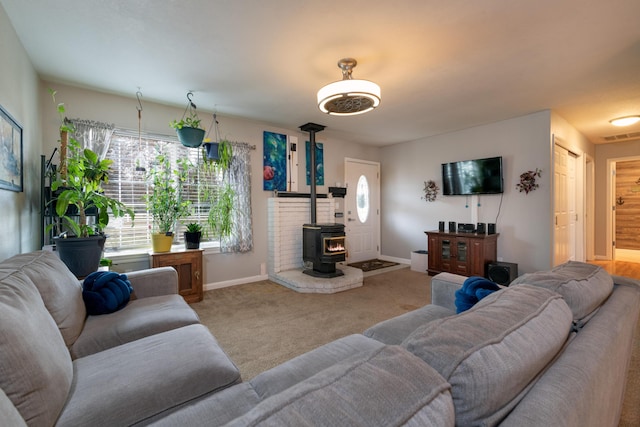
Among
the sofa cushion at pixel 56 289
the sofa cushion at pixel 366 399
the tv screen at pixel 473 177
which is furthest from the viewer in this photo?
the tv screen at pixel 473 177

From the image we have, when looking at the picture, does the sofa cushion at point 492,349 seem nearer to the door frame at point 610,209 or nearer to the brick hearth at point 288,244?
the brick hearth at point 288,244

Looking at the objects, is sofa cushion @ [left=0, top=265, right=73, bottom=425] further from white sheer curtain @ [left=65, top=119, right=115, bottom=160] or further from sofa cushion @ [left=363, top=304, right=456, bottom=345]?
white sheer curtain @ [left=65, top=119, right=115, bottom=160]

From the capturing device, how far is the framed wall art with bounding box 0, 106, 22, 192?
1.86 metres

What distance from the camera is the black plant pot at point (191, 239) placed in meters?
3.57

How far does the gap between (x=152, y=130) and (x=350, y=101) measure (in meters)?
2.55

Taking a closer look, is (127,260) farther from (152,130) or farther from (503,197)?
(503,197)

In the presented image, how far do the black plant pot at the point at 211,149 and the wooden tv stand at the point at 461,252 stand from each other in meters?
3.54

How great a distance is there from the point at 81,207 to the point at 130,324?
53.0 inches

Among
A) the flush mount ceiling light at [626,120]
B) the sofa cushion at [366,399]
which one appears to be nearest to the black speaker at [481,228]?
the flush mount ceiling light at [626,120]

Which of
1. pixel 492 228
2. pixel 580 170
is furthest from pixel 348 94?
pixel 580 170

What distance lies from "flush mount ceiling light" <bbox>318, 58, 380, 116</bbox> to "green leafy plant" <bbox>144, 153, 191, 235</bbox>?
2123 mm

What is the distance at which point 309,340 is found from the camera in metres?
2.45

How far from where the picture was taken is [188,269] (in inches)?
137


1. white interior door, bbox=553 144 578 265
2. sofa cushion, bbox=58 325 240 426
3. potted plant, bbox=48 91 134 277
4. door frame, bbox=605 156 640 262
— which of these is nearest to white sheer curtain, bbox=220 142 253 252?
potted plant, bbox=48 91 134 277
